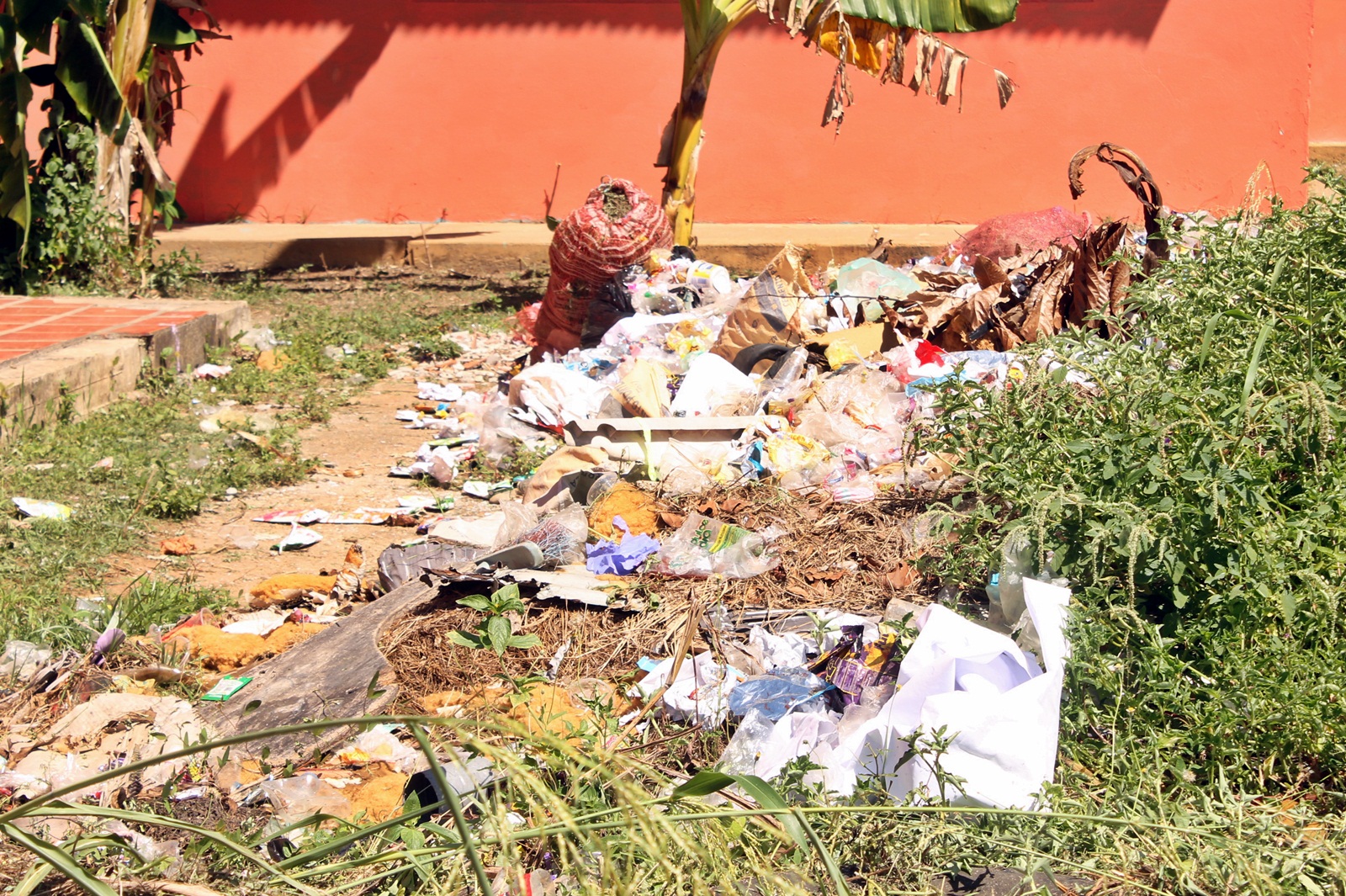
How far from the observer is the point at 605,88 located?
920 centimetres

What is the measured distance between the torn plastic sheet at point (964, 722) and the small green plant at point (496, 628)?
74 cm

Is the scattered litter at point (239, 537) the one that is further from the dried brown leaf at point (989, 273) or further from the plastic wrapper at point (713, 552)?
the dried brown leaf at point (989, 273)

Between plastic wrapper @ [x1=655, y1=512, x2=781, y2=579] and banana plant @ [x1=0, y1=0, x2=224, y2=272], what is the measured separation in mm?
5285

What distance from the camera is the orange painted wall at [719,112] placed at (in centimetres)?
895

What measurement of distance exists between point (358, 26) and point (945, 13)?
520 centimetres

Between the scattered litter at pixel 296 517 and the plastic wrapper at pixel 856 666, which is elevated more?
the plastic wrapper at pixel 856 666

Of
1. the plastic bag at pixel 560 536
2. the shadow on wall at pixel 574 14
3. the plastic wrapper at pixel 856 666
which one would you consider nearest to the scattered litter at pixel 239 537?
the plastic bag at pixel 560 536

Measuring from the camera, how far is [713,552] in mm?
3203

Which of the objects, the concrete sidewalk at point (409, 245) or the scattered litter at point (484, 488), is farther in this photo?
the concrete sidewalk at point (409, 245)

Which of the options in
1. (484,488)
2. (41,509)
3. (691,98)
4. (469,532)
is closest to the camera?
Result: (469,532)

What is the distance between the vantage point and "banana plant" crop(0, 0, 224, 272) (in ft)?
21.3

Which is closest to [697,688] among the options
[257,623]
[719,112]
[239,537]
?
[257,623]

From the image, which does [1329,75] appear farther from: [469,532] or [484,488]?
[469,532]

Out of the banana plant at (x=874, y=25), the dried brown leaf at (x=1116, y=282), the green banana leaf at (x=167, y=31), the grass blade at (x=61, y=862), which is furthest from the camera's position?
the green banana leaf at (x=167, y=31)
